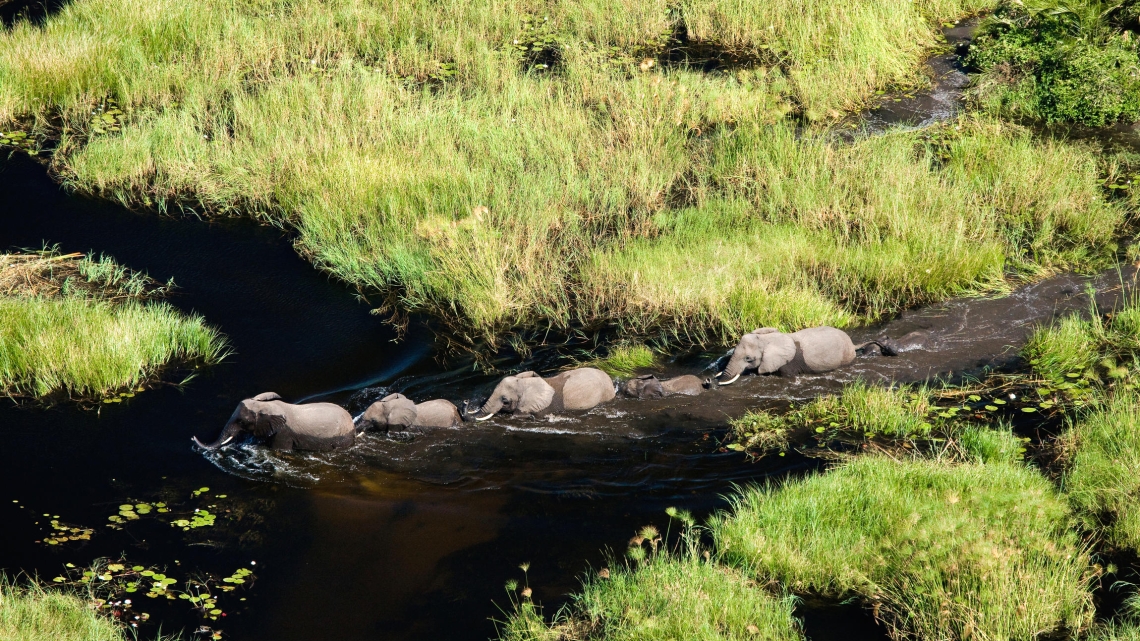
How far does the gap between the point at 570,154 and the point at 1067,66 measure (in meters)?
5.50

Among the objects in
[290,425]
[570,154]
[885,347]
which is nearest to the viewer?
[290,425]

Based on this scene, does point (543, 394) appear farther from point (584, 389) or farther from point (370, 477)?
point (370, 477)

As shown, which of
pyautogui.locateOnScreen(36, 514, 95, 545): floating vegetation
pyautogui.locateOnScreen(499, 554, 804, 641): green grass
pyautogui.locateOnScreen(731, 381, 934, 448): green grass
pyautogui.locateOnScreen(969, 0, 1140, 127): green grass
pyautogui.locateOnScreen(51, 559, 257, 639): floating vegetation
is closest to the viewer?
Result: pyautogui.locateOnScreen(499, 554, 804, 641): green grass

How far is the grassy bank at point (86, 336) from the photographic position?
23.1ft

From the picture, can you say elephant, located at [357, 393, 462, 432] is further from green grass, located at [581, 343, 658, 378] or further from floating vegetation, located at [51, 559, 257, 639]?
floating vegetation, located at [51, 559, 257, 639]

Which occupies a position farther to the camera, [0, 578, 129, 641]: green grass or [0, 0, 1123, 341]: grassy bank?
[0, 0, 1123, 341]: grassy bank

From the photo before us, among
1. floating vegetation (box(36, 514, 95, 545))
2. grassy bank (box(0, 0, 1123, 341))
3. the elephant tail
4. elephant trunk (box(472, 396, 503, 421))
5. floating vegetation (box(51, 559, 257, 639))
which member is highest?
grassy bank (box(0, 0, 1123, 341))

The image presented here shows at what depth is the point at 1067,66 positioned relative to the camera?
409 inches

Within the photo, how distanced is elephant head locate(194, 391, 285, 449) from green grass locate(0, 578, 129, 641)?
1.67 meters

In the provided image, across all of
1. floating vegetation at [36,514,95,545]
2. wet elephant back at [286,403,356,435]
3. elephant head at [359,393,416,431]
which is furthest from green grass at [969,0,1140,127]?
floating vegetation at [36,514,95,545]

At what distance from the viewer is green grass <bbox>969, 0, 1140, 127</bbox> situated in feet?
33.4

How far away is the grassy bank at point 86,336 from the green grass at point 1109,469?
6025mm

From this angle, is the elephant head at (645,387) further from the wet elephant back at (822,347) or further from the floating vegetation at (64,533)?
the floating vegetation at (64,533)

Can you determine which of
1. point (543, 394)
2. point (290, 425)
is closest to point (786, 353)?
point (543, 394)
